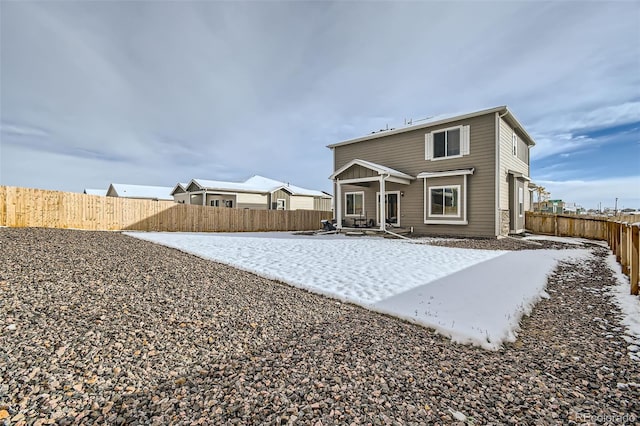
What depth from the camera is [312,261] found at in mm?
6766

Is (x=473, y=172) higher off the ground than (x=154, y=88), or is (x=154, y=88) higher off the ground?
(x=154, y=88)

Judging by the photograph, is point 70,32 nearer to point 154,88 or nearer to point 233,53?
point 154,88

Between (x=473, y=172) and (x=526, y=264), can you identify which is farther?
(x=473, y=172)

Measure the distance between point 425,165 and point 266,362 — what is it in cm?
1274

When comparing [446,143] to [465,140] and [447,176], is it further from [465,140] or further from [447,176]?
[447,176]

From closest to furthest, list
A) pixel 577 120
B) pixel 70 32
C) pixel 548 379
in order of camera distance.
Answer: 1. pixel 548 379
2. pixel 70 32
3. pixel 577 120

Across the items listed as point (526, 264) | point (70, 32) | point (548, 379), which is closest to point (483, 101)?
point (526, 264)

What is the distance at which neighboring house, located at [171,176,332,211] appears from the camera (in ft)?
71.8

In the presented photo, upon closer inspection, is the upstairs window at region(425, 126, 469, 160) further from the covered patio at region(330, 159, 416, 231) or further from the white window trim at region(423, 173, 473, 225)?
the covered patio at region(330, 159, 416, 231)

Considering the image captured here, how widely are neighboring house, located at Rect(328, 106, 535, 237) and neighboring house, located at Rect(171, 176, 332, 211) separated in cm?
1032

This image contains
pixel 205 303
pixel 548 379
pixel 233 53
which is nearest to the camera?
pixel 548 379

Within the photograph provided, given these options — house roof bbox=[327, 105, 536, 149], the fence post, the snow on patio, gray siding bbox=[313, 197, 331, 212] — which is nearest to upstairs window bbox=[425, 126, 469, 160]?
house roof bbox=[327, 105, 536, 149]

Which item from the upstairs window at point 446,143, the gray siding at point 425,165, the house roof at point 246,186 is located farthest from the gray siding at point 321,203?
the upstairs window at point 446,143

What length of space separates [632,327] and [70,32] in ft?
46.0
